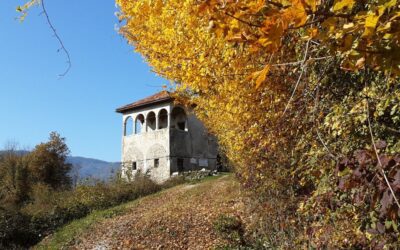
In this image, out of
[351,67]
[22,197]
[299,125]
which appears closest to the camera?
[351,67]

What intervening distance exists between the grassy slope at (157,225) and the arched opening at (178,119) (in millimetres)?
13909

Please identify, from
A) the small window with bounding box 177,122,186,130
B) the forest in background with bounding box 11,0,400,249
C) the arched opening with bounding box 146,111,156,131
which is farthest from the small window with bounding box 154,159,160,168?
the forest in background with bounding box 11,0,400,249

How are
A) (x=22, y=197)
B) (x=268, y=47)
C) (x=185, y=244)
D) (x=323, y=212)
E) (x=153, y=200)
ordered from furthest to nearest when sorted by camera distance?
(x=22, y=197)
(x=153, y=200)
(x=185, y=244)
(x=323, y=212)
(x=268, y=47)

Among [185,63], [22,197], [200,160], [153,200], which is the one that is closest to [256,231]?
[185,63]

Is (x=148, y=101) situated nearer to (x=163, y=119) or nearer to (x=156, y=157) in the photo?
(x=163, y=119)

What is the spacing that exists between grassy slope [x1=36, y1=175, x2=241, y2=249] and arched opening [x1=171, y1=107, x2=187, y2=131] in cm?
1391

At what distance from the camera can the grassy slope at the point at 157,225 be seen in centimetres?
1146

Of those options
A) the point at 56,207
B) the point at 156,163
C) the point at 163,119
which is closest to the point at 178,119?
the point at 163,119

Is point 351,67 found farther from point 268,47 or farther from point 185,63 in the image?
point 185,63

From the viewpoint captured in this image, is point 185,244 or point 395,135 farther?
point 185,244

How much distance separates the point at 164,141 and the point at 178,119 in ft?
9.58

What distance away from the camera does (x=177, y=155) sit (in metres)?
28.8

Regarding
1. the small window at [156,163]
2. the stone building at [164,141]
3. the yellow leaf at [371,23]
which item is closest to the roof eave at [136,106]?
the stone building at [164,141]

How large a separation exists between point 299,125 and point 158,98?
24.8 m
